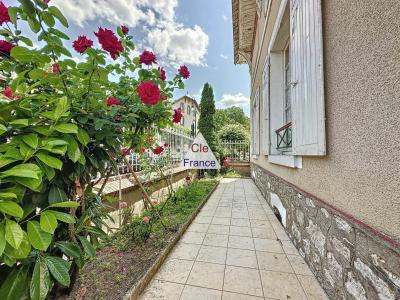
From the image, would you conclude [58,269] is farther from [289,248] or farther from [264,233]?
[264,233]

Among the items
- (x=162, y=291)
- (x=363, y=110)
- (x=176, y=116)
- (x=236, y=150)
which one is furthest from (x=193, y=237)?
(x=236, y=150)

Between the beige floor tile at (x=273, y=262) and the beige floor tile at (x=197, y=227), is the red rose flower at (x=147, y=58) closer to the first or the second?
the beige floor tile at (x=273, y=262)

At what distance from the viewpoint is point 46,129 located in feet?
3.20

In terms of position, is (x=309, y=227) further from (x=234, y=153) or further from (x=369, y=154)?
(x=234, y=153)

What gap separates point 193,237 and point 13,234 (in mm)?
2367

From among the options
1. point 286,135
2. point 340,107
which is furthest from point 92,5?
point 286,135

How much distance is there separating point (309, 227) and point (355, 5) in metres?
1.91

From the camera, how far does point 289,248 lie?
8.10 feet

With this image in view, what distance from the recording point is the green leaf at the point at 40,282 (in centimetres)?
87

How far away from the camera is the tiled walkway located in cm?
171

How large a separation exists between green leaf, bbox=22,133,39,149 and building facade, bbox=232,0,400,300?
1673mm

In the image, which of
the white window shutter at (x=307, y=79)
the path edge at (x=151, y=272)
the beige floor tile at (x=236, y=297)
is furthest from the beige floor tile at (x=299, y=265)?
the path edge at (x=151, y=272)

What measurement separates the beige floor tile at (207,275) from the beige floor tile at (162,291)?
0.14 m

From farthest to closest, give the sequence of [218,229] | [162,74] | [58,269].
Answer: [218,229] < [162,74] < [58,269]
